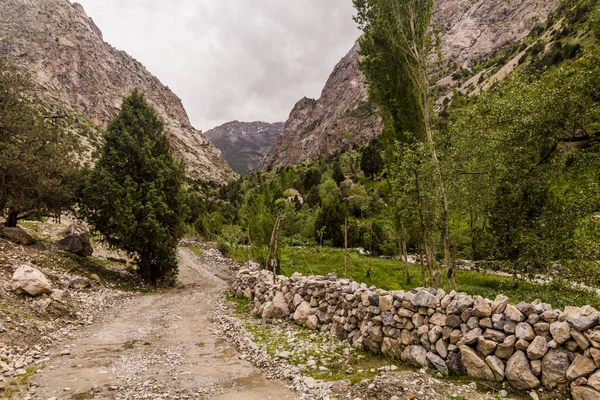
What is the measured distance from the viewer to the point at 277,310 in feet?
47.0

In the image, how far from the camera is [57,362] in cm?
923

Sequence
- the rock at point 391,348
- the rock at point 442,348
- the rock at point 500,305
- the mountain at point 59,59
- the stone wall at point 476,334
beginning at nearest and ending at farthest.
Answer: the stone wall at point 476,334, the rock at point 500,305, the rock at point 442,348, the rock at point 391,348, the mountain at point 59,59

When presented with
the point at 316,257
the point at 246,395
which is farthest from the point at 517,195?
the point at 316,257

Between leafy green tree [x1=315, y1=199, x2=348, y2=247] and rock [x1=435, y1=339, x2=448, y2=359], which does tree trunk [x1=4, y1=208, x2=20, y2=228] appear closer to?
rock [x1=435, y1=339, x2=448, y2=359]

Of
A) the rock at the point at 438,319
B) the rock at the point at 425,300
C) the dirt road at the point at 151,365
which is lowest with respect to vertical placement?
the dirt road at the point at 151,365

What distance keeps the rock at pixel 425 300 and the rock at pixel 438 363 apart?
1173mm

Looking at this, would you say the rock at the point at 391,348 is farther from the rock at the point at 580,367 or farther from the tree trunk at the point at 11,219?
the tree trunk at the point at 11,219

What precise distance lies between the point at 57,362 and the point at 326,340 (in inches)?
321

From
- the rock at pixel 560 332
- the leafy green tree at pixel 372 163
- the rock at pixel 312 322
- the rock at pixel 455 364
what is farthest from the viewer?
the leafy green tree at pixel 372 163

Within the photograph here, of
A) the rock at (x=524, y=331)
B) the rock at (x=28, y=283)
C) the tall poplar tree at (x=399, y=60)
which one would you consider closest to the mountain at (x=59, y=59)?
the rock at (x=28, y=283)

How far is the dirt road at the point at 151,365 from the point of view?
297 inches

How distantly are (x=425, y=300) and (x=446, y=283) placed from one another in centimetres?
1431

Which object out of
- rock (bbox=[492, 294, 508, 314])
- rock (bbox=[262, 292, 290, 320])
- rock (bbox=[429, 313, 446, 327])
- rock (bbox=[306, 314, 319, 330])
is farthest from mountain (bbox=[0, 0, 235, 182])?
rock (bbox=[492, 294, 508, 314])

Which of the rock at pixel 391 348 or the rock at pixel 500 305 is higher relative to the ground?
the rock at pixel 500 305
